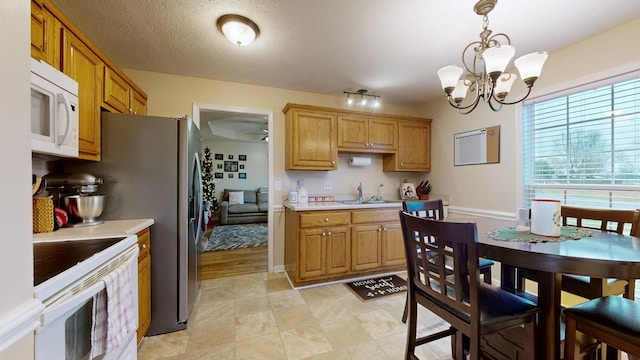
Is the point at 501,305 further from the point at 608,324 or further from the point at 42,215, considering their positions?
the point at 42,215

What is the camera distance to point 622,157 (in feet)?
6.57

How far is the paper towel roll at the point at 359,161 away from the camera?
3512 millimetres

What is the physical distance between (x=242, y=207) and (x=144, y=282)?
15.3 feet

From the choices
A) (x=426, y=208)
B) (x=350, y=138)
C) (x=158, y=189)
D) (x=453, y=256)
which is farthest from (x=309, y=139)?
(x=453, y=256)

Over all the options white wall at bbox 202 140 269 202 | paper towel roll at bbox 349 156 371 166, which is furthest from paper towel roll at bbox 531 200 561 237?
white wall at bbox 202 140 269 202

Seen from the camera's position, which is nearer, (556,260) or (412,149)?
(556,260)

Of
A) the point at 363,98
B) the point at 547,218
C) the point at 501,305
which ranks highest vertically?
the point at 363,98

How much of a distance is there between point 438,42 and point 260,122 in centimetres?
411

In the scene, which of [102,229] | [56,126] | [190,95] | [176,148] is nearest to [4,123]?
[56,126]

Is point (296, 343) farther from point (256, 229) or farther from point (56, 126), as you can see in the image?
point (256, 229)

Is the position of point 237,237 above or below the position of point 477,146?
below

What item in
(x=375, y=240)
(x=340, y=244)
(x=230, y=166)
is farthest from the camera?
(x=230, y=166)

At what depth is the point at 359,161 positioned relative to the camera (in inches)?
139

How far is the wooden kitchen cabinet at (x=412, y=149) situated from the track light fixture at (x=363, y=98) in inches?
18.3
